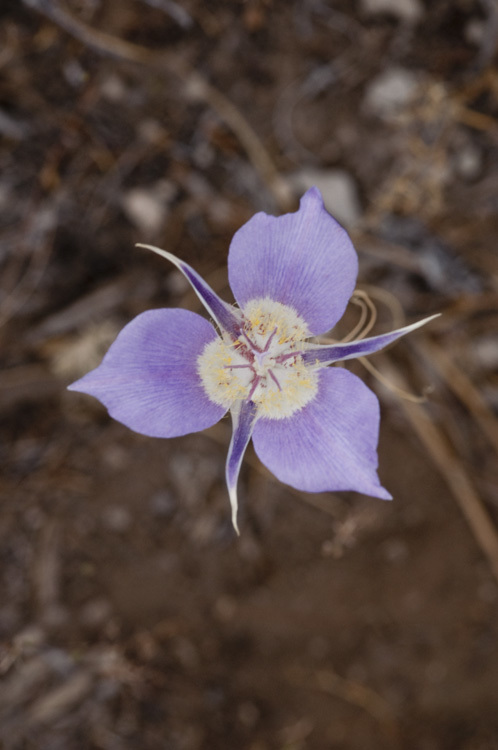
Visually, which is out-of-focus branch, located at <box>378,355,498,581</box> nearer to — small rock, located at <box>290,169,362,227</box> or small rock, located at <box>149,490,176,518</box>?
small rock, located at <box>290,169,362,227</box>

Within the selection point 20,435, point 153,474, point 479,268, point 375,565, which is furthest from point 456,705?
point 20,435

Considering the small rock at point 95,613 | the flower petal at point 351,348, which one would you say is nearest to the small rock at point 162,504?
the small rock at point 95,613

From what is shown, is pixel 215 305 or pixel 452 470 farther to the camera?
pixel 452 470

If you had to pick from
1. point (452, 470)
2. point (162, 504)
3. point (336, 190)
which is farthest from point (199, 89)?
point (452, 470)

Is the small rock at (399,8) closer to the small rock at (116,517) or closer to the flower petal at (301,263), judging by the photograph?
the flower petal at (301,263)

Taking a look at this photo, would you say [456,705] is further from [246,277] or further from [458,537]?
[246,277]

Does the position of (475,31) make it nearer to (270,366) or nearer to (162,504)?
(270,366)

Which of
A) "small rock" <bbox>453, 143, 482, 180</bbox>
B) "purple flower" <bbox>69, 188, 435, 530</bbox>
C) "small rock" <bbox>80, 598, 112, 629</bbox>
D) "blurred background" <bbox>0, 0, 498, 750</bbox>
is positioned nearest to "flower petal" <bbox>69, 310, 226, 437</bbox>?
"purple flower" <bbox>69, 188, 435, 530</bbox>
